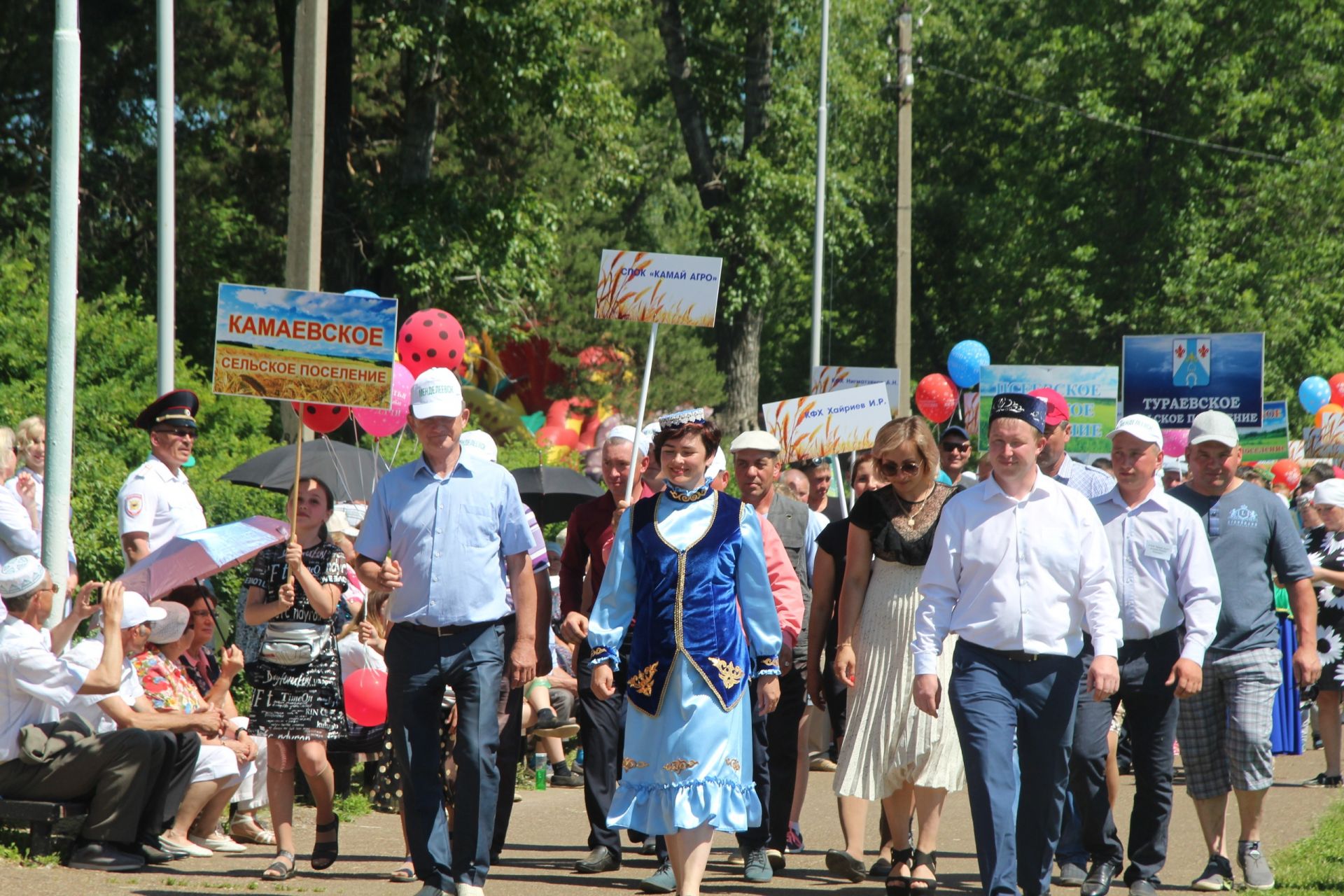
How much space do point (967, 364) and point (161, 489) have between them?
38.5 ft

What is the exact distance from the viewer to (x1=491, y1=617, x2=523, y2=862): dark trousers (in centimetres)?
673

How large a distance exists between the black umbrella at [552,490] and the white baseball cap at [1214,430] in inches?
235

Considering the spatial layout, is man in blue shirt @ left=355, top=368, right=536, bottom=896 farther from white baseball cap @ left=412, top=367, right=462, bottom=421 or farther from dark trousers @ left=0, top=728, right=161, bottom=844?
dark trousers @ left=0, top=728, right=161, bottom=844

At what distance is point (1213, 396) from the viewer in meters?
13.7

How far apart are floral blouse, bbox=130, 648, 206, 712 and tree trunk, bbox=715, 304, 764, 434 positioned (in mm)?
22600

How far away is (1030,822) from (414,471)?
2.76m

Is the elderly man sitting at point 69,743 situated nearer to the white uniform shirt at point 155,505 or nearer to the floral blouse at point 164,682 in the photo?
the floral blouse at point 164,682

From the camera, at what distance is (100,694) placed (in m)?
7.17

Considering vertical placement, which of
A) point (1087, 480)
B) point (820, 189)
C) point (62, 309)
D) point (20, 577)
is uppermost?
point (820, 189)

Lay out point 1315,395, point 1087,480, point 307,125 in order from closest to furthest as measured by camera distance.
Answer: point 1087,480 → point 307,125 → point 1315,395

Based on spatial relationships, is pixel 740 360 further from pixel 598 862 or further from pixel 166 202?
pixel 598 862

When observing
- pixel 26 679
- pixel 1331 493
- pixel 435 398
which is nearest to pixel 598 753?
pixel 435 398

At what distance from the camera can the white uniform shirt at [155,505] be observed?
8.76 m

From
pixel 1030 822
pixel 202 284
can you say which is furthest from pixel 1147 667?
pixel 202 284
